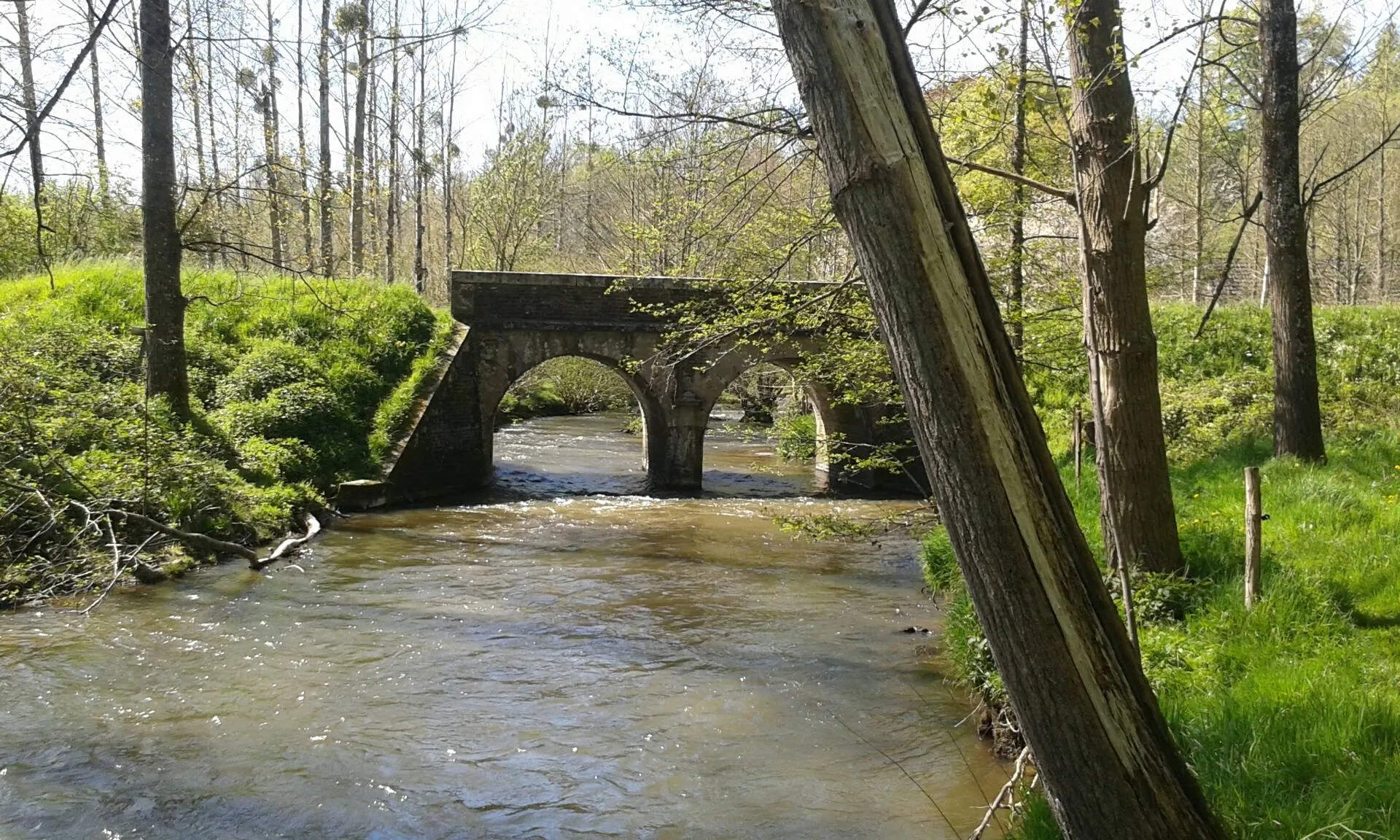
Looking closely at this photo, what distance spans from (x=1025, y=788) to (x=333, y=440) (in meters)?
11.4

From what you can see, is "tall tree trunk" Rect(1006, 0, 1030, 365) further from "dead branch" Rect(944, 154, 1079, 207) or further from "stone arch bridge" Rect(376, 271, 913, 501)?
"stone arch bridge" Rect(376, 271, 913, 501)

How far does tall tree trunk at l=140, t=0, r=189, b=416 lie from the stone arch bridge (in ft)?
12.5

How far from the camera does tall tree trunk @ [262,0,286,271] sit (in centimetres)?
944

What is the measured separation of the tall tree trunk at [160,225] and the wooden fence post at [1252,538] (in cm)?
1102

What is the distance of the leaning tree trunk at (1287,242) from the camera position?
7.66 meters

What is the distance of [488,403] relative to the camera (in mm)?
15719

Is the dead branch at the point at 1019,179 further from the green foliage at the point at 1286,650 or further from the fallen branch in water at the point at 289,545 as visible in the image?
the fallen branch in water at the point at 289,545

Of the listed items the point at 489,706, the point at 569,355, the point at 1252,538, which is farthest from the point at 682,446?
the point at 1252,538

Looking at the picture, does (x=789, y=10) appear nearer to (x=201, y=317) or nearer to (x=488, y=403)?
(x=488, y=403)

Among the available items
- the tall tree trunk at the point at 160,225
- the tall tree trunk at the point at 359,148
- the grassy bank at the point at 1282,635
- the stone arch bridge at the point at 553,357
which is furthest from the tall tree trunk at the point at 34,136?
the tall tree trunk at the point at 359,148

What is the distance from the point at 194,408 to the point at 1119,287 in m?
10.9

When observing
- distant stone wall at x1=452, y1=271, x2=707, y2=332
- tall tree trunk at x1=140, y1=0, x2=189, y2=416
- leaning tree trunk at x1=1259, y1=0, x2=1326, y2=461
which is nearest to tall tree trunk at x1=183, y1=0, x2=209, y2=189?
tall tree trunk at x1=140, y1=0, x2=189, y2=416

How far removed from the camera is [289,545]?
991 centimetres

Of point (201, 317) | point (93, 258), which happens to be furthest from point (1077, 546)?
point (93, 258)
